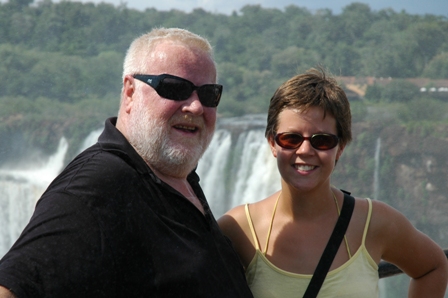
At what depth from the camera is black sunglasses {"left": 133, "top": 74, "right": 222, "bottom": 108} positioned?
5.51 ft

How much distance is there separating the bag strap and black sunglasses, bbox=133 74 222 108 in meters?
0.56

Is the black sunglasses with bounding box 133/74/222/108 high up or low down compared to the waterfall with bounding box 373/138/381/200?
up

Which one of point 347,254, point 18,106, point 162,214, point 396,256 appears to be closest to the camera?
point 162,214

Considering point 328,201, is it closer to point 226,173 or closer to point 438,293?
point 438,293

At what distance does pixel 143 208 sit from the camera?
1514 mm

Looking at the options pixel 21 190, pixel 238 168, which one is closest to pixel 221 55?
pixel 238 168

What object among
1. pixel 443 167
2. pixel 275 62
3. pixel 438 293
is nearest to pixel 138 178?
pixel 438 293

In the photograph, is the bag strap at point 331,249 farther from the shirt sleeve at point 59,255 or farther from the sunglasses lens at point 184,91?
the shirt sleeve at point 59,255

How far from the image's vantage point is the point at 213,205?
22531 millimetres

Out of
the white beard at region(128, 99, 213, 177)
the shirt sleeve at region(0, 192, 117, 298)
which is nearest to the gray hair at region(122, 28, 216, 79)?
the white beard at region(128, 99, 213, 177)

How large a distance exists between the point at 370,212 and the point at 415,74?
2934 centimetres

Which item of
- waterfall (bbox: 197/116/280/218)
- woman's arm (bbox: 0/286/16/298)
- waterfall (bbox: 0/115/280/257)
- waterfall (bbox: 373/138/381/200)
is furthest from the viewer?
waterfall (bbox: 373/138/381/200)

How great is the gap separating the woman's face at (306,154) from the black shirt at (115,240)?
370 mm

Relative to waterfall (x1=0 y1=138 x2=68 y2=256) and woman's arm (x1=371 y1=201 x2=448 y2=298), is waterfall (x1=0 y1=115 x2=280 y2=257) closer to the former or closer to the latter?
waterfall (x1=0 y1=138 x2=68 y2=256)
